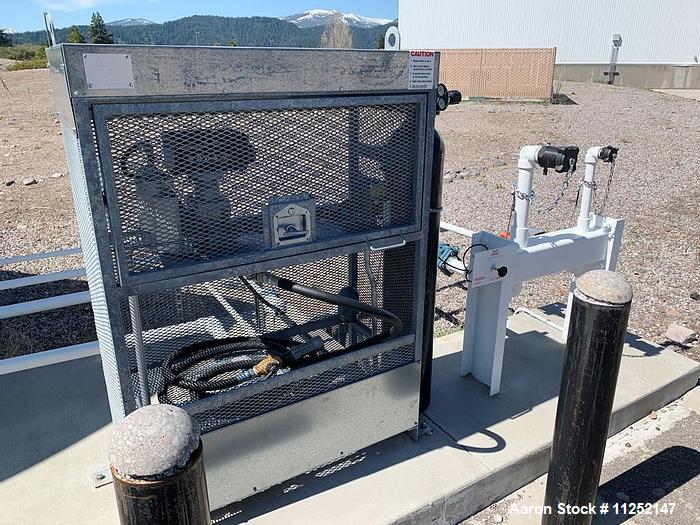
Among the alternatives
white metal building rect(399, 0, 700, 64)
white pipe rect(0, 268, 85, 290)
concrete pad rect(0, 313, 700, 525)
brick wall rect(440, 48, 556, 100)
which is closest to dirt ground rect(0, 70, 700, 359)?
white pipe rect(0, 268, 85, 290)

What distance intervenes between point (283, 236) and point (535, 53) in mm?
20479

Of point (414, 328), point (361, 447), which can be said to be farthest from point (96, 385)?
point (414, 328)

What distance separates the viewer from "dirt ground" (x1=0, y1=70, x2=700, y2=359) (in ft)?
15.1

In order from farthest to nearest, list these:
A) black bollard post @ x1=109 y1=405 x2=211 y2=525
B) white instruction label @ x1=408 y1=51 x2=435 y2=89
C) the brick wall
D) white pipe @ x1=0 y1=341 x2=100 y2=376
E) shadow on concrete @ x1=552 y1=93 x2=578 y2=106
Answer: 1. the brick wall
2. shadow on concrete @ x1=552 y1=93 x2=578 y2=106
3. white pipe @ x1=0 y1=341 x2=100 y2=376
4. white instruction label @ x1=408 y1=51 x2=435 y2=89
5. black bollard post @ x1=109 y1=405 x2=211 y2=525

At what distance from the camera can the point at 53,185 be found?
8523 millimetres

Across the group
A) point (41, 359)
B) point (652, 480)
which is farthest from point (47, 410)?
point (652, 480)

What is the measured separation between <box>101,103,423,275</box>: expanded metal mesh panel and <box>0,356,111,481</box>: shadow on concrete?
1.41 m

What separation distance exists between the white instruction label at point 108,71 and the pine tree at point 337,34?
999 mm

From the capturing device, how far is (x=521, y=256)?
9.88 feet

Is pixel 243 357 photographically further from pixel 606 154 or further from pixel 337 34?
pixel 606 154

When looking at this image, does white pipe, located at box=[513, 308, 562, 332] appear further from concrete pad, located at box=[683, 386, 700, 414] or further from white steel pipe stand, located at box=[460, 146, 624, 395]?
concrete pad, located at box=[683, 386, 700, 414]

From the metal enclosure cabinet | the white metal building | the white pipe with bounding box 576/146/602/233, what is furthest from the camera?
the white metal building

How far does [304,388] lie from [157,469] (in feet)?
3.52

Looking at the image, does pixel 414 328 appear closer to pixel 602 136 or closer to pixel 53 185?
pixel 53 185
